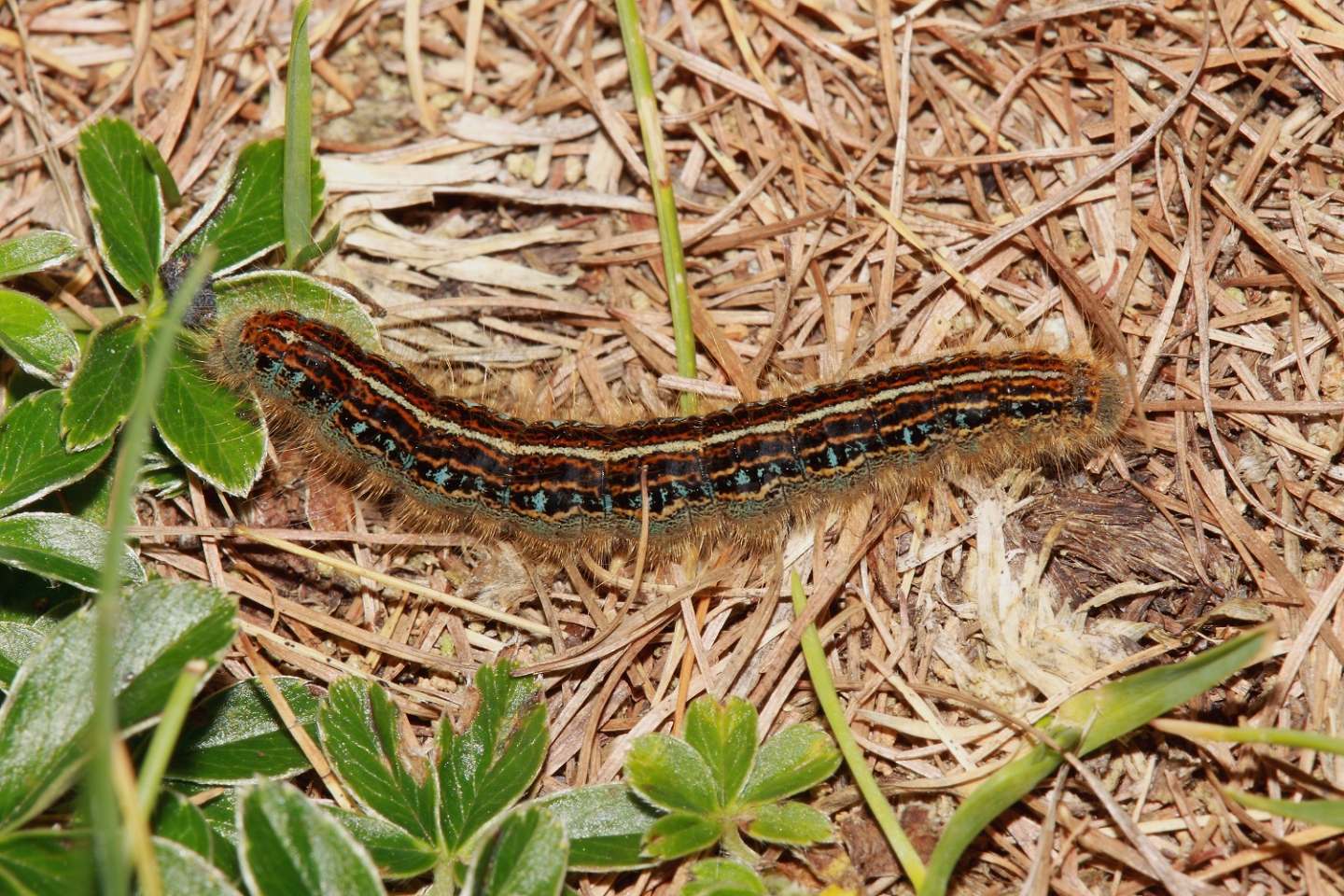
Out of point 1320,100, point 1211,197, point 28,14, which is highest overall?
point 28,14

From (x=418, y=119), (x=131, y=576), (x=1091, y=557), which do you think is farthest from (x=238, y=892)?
(x=418, y=119)

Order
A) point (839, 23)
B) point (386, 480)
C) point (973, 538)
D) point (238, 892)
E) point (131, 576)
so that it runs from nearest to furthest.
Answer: point (238, 892)
point (131, 576)
point (973, 538)
point (386, 480)
point (839, 23)

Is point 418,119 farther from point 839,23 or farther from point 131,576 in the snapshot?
point 131,576

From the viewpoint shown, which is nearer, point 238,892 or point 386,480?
point 238,892

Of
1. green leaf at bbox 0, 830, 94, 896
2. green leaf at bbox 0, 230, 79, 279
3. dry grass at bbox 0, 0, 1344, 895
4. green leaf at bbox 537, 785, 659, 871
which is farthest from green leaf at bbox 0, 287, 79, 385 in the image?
green leaf at bbox 537, 785, 659, 871

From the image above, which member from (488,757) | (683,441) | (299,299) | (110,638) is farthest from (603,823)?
(299,299)

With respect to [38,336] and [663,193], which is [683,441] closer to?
[663,193]

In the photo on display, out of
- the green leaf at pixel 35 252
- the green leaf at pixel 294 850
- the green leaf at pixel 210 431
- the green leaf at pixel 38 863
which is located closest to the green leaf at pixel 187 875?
the green leaf at pixel 294 850

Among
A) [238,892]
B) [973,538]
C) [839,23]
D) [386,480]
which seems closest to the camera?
[238,892]
